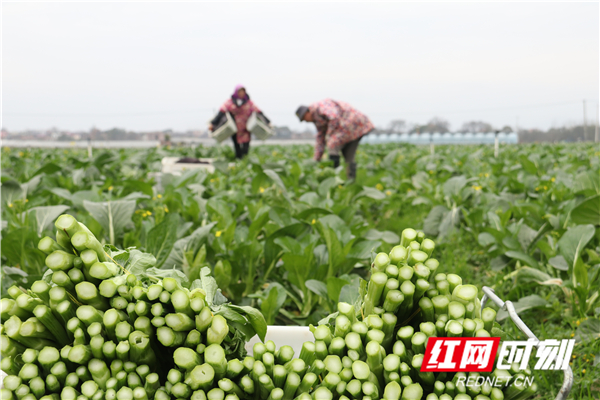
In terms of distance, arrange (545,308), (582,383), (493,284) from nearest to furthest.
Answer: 1. (582,383)
2. (545,308)
3. (493,284)

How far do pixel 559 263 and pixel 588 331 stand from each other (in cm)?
52

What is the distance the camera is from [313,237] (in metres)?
2.54

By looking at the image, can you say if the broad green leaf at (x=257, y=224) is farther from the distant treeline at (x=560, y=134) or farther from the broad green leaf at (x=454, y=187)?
the distant treeline at (x=560, y=134)

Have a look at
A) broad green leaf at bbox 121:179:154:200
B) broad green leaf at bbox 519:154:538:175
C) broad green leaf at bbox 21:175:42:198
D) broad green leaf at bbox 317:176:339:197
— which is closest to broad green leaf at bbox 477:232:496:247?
broad green leaf at bbox 317:176:339:197

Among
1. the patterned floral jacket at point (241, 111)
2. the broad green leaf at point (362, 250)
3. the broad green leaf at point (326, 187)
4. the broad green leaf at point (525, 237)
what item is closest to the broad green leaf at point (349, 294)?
the broad green leaf at point (362, 250)

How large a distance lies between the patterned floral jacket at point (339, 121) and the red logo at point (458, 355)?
593 cm

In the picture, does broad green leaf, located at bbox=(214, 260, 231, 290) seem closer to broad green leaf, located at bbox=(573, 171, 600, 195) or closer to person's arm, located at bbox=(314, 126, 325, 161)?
broad green leaf, located at bbox=(573, 171, 600, 195)

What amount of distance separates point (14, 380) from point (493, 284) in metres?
2.81

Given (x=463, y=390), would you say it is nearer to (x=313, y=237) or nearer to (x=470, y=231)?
(x=313, y=237)

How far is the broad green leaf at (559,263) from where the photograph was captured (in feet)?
8.03

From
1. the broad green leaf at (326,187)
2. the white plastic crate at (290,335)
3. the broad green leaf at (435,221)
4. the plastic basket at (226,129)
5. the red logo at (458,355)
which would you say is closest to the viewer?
the red logo at (458,355)

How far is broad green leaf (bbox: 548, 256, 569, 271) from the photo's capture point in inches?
96.3

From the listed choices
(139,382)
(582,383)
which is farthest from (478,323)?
(582,383)

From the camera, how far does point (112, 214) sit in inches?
103
